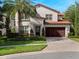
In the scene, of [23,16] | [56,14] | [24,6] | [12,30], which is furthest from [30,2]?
[56,14]

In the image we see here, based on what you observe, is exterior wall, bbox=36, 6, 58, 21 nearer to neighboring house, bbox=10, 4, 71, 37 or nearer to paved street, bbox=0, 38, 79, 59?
neighboring house, bbox=10, 4, 71, 37

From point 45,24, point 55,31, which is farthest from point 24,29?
point 55,31

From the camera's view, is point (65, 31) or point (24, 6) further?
point (65, 31)

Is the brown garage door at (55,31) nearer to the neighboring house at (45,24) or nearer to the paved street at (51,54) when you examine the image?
the neighboring house at (45,24)

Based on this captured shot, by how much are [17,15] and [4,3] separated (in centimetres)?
387

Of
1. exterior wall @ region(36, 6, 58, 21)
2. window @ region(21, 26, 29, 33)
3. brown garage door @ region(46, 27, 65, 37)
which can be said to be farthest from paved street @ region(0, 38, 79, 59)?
exterior wall @ region(36, 6, 58, 21)

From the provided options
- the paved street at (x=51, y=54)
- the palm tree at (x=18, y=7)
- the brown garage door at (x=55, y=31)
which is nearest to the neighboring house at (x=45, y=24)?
the brown garage door at (x=55, y=31)

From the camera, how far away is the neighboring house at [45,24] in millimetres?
51406

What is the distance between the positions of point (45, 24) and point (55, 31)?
3395 mm

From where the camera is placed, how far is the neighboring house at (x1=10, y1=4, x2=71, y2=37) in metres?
51.4

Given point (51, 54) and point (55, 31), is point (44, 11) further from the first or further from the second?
point (51, 54)

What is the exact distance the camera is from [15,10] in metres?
45.8

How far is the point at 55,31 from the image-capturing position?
56.6 metres

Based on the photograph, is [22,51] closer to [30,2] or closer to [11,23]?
[30,2]
